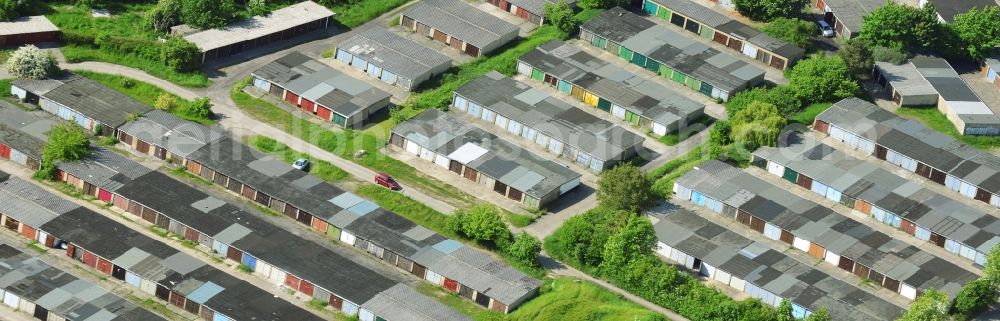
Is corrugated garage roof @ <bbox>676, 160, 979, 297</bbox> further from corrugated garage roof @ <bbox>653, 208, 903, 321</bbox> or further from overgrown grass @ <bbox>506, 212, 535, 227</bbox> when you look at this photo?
overgrown grass @ <bbox>506, 212, 535, 227</bbox>

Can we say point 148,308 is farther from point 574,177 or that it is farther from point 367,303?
point 574,177

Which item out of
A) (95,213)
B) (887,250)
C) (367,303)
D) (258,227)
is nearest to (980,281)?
(887,250)

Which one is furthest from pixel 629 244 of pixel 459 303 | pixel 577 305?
pixel 459 303

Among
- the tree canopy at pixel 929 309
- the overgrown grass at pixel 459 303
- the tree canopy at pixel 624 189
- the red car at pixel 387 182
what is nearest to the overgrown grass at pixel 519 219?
the tree canopy at pixel 624 189

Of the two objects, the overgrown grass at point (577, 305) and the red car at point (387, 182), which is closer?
the overgrown grass at point (577, 305)

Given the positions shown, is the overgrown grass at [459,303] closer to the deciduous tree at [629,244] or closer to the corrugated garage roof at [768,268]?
the deciduous tree at [629,244]
